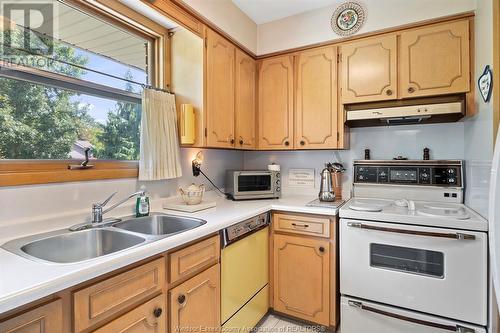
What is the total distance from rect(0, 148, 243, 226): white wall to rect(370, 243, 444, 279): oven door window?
58.2 inches

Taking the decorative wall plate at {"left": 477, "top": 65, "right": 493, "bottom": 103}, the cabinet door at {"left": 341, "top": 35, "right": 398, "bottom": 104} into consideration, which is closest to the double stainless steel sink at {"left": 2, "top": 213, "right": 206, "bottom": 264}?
the cabinet door at {"left": 341, "top": 35, "right": 398, "bottom": 104}

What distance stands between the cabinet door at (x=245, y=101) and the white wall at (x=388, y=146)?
19.1 inches

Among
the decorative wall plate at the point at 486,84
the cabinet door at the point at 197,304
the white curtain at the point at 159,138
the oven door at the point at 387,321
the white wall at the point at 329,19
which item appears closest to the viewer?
the cabinet door at the point at 197,304

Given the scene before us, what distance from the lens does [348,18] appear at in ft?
6.94

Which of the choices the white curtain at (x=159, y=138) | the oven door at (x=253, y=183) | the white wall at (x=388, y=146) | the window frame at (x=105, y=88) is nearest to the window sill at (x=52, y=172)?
the window frame at (x=105, y=88)

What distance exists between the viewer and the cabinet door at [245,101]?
7.35 ft

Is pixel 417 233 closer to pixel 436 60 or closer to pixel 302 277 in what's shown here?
pixel 302 277

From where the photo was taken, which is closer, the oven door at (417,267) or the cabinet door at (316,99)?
the oven door at (417,267)

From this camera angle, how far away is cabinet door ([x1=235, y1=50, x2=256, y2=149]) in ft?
7.35

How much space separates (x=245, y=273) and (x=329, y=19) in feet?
6.88

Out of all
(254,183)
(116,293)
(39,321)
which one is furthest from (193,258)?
(254,183)

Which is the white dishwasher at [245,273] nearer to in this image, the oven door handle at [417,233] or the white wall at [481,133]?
the oven door handle at [417,233]

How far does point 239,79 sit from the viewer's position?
7.41 feet

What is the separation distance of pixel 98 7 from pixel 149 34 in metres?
0.37
